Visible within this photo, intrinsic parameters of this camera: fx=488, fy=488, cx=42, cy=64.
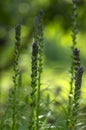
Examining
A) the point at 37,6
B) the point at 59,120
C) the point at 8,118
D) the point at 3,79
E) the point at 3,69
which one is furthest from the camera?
the point at 37,6

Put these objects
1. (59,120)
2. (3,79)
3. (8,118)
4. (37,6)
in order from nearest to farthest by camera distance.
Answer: (59,120), (8,118), (3,79), (37,6)

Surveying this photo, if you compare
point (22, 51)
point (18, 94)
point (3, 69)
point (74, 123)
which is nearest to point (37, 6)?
point (22, 51)

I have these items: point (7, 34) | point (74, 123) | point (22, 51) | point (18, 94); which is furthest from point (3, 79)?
point (74, 123)

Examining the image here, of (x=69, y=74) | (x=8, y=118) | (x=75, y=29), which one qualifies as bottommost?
(x=8, y=118)

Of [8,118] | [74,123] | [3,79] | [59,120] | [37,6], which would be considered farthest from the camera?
[37,6]

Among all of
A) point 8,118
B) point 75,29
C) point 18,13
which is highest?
point 18,13

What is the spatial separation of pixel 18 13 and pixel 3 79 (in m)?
1.11

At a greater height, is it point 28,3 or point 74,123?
point 28,3

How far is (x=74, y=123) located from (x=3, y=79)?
3.18 meters

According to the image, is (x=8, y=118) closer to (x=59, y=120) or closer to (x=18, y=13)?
(x=59, y=120)

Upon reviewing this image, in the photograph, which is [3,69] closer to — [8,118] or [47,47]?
[47,47]

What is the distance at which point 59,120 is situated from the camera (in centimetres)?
160

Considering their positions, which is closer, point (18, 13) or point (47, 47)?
point (47, 47)

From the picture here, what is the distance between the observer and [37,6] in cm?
541
